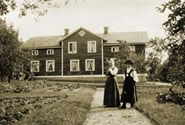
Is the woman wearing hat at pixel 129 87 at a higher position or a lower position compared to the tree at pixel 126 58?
lower

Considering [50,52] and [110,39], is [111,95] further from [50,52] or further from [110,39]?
[50,52]

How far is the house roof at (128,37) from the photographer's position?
4170 cm

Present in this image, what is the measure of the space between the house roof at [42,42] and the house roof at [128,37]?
24.9ft

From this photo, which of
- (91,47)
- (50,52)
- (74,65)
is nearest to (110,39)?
(91,47)

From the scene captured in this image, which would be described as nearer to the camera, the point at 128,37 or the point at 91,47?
the point at 91,47

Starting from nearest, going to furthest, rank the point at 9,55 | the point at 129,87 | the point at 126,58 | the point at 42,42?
the point at 129,87, the point at 9,55, the point at 126,58, the point at 42,42

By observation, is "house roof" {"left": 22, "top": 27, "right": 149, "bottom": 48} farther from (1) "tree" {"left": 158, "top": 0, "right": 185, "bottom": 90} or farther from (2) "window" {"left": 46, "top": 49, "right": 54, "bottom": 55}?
(1) "tree" {"left": 158, "top": 0, "right": 185, "bottom": 90}

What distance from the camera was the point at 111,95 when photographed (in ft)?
39.1

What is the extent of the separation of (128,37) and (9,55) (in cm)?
2174

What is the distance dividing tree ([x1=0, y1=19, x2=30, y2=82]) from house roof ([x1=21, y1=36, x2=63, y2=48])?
12795 millimetres

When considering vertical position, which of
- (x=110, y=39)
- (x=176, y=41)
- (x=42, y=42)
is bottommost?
(x=176, y=41)

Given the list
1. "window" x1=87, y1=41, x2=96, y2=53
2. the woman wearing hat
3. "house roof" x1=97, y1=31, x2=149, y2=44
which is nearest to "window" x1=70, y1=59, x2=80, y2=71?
"window" x1=87, y1=41, x2=96, y2=53

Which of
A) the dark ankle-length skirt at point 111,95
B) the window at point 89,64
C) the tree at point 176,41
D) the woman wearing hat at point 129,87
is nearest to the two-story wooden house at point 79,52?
the window at point 89,64

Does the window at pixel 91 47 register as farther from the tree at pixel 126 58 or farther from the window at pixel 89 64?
the tree at pixel 126 58
